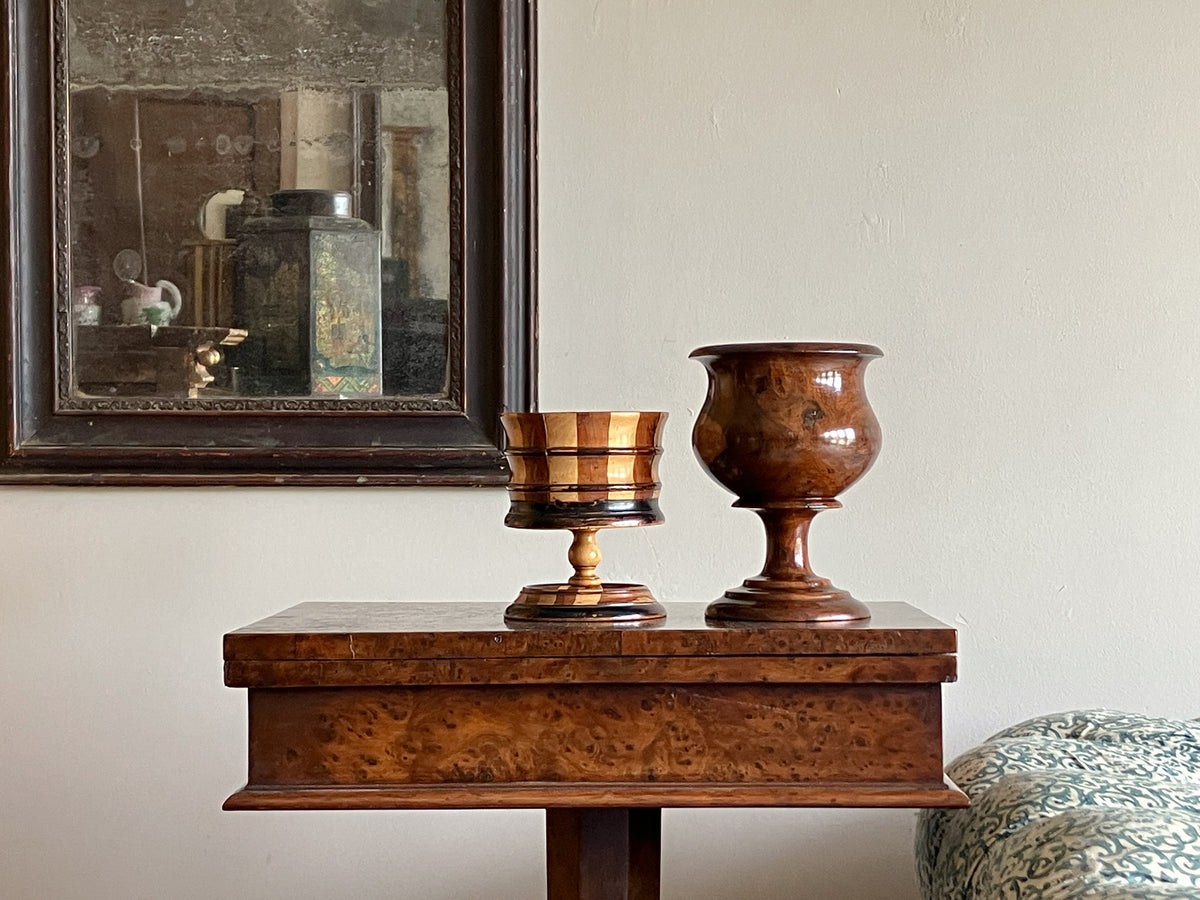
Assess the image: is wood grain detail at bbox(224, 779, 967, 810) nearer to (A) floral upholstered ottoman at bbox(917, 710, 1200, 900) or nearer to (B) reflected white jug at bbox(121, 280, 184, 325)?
(A) floral upholstered ottoman at bbox(917, 710, 1200, 900)

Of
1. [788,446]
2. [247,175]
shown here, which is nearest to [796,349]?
[788,446]

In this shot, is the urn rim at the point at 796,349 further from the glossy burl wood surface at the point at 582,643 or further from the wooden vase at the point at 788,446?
the glossy burl wood surface at the point at 582,643

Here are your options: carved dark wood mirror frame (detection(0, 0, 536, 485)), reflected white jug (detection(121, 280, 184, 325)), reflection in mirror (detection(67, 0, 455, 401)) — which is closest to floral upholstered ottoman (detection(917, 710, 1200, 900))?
carved dark wood mirror frame (detection(0, 0, 536, 485))

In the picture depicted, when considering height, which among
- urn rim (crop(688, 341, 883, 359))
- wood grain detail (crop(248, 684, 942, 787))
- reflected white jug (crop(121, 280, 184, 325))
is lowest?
wood grain detail (crop(248, 684, 942, 787))

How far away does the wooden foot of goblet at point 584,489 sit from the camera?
1.14 m

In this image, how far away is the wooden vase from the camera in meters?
1.15

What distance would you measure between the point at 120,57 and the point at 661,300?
30.1 inches

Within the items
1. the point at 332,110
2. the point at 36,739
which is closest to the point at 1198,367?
the point at 332,110

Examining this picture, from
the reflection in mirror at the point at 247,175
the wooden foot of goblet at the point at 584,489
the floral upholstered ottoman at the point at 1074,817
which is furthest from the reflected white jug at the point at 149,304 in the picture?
the floral upholstered ottoman at the point at 1074,817

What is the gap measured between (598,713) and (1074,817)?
1.33 feet

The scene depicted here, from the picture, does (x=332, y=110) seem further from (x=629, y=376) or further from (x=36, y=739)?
(x=36, y=739)

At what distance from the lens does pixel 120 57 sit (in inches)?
68.2

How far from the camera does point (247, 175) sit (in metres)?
1.73

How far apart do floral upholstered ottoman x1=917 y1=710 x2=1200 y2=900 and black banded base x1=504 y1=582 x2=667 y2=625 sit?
358 mm
